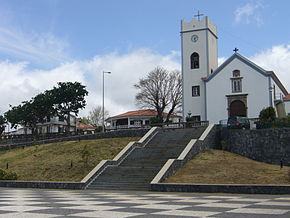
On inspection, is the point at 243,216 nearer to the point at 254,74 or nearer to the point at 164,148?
the point at 164,148

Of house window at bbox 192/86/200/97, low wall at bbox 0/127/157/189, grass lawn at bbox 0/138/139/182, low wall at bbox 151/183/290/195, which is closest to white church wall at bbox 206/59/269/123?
house window at bbox 192/86/200/97

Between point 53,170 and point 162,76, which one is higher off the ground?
point 162,76

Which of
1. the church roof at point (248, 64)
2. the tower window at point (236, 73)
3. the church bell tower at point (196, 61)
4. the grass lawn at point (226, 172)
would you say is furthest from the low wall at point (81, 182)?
the tower window at point (236, 73)

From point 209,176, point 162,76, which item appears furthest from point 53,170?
point 162,76

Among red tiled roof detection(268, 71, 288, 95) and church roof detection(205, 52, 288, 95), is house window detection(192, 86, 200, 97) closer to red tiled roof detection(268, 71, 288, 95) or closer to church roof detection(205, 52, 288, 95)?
church roof detection(205, 52, 288, 95)

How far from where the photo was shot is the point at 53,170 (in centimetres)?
2698

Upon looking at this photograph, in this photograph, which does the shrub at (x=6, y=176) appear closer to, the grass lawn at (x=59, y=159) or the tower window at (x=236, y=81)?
the grass lawn at (x=59, y=159)

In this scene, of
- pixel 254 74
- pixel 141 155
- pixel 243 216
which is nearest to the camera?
pixel 243 216

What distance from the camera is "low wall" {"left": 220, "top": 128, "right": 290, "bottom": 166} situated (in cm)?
2536

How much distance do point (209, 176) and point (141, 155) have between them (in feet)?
23.1

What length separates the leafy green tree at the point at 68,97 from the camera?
56031 mm

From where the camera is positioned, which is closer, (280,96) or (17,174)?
(17,174)

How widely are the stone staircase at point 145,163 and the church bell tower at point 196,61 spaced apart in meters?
10.0

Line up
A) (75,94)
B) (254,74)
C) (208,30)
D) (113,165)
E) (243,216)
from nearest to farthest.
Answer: (243,216), (113,165), (254,74), (208,30), (75,94)
